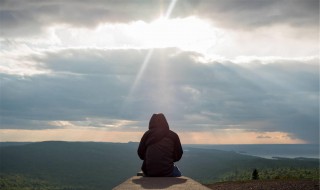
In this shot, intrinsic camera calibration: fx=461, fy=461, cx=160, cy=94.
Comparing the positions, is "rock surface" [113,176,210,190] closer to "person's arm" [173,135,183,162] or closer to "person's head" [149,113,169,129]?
"person's arm" [173,135,183,162]

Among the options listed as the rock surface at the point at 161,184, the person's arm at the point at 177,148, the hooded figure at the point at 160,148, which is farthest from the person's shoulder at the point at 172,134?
the rock surface at the point at 161,184

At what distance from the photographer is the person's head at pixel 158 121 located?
1603cm

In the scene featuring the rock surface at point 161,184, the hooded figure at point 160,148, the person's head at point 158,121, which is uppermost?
the person's head at point 158,121

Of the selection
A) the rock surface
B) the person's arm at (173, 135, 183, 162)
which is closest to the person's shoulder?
the person's arm at (173, 135, 183, 162)

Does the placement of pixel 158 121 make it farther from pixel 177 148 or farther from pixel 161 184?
pixel 161 184

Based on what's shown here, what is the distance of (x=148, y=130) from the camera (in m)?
16.2

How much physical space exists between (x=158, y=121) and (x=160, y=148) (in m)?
1.00

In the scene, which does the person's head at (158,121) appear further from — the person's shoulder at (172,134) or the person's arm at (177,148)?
the person's arm at (177,148)

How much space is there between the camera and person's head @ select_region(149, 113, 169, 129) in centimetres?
1603

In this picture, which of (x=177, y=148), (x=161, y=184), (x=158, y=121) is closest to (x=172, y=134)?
(x=177, y=148)

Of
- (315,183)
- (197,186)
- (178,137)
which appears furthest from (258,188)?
(197,186)

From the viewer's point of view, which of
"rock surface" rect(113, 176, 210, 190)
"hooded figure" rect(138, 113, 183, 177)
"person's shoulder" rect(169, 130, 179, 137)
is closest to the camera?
"rock surface" rect(113, 176, 210, 190)

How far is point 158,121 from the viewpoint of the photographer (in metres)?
16.1

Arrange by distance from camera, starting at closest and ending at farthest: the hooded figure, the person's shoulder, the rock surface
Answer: the rock surface
the hooded figure
the person's shoulder
